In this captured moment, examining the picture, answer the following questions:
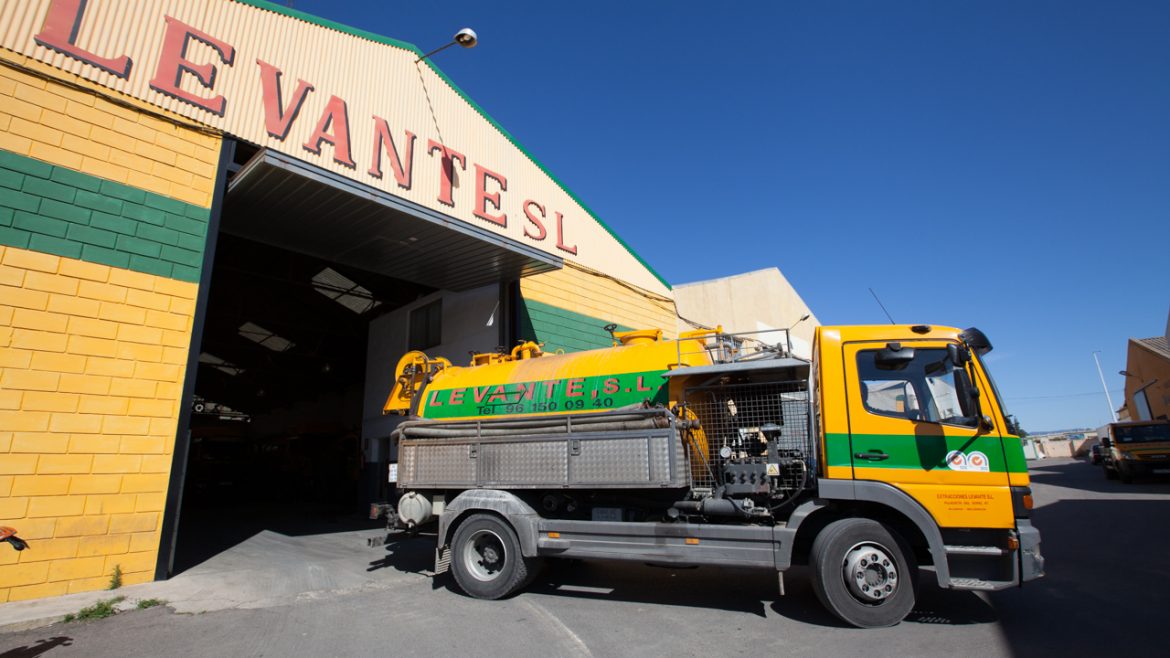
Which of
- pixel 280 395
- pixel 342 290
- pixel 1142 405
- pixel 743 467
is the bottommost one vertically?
pixel 743 467

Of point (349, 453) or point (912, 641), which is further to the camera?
point (349, 453)

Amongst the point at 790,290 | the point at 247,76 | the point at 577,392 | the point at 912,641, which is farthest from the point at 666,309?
the point at 912,641

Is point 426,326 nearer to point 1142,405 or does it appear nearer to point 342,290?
point 342,290

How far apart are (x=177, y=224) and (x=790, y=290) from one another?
21.6m

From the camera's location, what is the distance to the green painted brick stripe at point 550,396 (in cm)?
714

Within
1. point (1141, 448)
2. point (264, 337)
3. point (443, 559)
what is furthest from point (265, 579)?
point (1141, 448)

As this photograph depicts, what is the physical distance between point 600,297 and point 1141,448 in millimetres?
17941

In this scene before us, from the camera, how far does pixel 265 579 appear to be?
8039 millimetres

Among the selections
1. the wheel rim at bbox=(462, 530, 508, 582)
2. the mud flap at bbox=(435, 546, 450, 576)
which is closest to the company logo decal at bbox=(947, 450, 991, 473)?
the wheel rim at bbox=(462, 530, 508, 582)

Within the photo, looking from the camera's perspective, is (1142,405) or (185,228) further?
(1142,405)

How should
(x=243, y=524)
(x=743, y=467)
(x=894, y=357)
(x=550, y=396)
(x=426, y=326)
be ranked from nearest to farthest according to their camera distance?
1. (x=894, y=357)
2. (x=743, y=467)
3. (x=550, y=396)
4. (x=243, y=524)
5. (x=426, y=326)

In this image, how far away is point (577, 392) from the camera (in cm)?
757

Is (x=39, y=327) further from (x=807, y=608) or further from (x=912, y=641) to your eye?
(x=912, y=641)

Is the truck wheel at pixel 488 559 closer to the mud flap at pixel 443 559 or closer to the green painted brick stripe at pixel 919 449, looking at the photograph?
the mud flap at pixel 443 559
